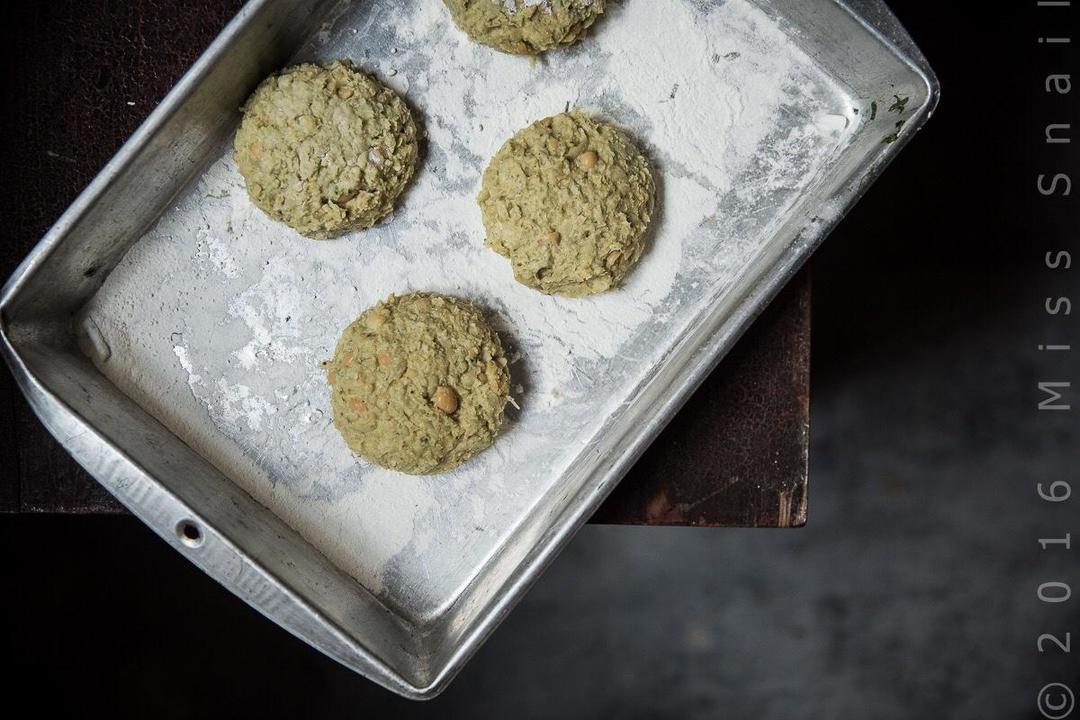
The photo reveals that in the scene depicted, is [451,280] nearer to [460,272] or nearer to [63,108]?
[460,272]

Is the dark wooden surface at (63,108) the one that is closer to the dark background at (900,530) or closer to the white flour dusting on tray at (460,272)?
the white flour dusting on tray at (460,272)

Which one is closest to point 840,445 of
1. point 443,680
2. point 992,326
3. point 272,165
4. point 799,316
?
point 992,326

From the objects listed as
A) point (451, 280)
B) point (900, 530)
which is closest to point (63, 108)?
point (451, 280)

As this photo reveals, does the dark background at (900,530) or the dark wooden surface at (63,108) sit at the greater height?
the dark wooden surface at (63,108)

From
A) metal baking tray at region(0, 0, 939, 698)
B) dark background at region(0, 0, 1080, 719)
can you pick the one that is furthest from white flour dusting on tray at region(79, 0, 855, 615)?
dark background at region(0, 0, 1080, 719)

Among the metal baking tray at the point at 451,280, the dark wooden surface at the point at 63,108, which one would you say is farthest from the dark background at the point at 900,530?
the dark wooden surface at the point at 63,108

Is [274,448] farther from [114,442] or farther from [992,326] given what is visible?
[992,326]

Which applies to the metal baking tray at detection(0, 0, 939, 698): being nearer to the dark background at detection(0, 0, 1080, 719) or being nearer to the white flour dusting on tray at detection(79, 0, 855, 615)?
the white flour dusting on tray at detection(79, 0, 855, 615)

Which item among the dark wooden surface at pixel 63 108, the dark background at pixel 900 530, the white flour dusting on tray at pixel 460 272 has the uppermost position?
the dark wooden surface at pixel 63 108
